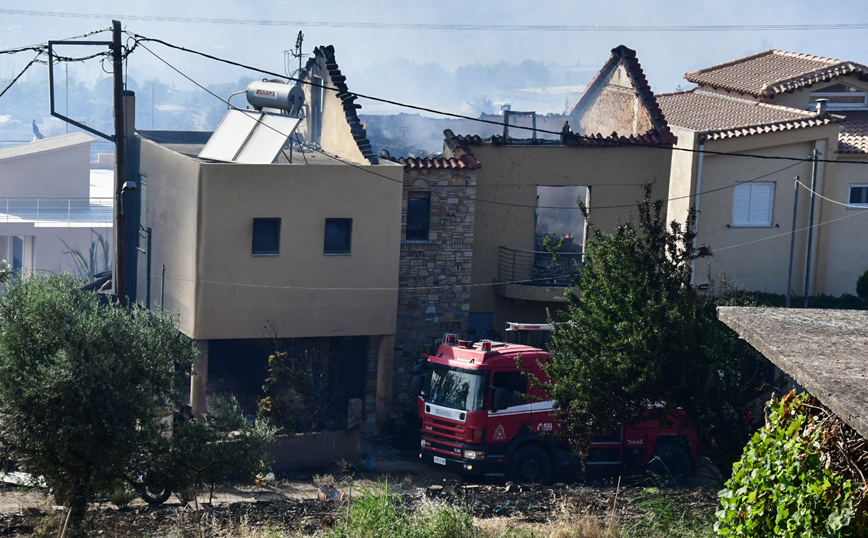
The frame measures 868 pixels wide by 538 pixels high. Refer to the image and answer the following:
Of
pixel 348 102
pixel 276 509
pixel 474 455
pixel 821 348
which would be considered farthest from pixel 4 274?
pixel 348 102

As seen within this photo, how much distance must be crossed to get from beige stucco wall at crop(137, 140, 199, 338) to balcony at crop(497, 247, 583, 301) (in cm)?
860

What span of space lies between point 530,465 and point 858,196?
1420 centimetres

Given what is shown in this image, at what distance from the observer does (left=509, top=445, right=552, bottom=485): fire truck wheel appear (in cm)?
2036

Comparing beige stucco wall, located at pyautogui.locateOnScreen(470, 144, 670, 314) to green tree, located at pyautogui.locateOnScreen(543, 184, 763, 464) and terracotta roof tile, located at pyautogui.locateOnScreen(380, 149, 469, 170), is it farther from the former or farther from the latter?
green tree, located at pyautogui.locateOnScreen(543, 184, 763, 464)

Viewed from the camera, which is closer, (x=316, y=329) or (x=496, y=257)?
(x=316, y=329)

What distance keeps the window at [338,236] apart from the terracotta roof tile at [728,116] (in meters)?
9.66

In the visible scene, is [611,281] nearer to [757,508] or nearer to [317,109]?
[757,508]

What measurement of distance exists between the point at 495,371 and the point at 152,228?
36.4ft

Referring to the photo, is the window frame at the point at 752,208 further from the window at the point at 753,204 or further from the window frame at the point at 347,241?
the window frame at the point at 347,241

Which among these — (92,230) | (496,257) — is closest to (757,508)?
(496,257)

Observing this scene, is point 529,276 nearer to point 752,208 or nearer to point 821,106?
point 752,208

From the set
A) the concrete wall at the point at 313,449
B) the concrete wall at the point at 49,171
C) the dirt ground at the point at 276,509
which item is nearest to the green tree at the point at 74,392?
the dirt ground at the point at 276,509

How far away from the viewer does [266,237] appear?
24359mm

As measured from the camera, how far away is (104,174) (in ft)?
275
